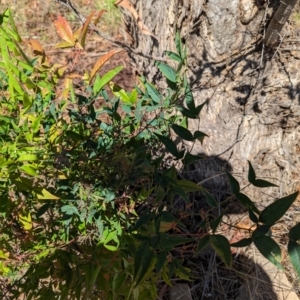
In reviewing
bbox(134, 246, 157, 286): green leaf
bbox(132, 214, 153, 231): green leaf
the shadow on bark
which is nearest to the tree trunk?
the shadow on bark

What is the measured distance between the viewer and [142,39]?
2.65m

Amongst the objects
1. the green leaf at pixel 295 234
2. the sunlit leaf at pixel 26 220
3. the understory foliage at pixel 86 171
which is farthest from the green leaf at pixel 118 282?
the green leaf at pixel 295 234

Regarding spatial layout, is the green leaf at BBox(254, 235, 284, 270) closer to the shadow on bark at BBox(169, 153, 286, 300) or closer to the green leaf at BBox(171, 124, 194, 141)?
the green leaf at BBox(171, 124, 194, 141)

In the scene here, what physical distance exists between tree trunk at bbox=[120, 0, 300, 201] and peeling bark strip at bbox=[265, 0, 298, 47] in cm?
3

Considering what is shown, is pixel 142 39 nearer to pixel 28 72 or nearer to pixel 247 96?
pixel 247 96

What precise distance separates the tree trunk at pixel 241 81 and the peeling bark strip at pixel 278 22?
3 cm

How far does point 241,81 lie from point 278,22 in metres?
0.31

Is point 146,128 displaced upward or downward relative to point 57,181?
upward

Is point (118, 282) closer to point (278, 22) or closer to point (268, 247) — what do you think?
point (268, 247)

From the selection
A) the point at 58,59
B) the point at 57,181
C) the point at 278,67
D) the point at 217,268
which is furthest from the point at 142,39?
the point at 57,181

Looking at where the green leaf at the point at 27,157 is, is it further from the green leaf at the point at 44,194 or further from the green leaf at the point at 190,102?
the green leaf at the point at 190,102

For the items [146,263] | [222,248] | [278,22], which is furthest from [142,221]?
[278,22]

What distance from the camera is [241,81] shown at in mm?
1929

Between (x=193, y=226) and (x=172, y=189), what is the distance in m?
0.92
